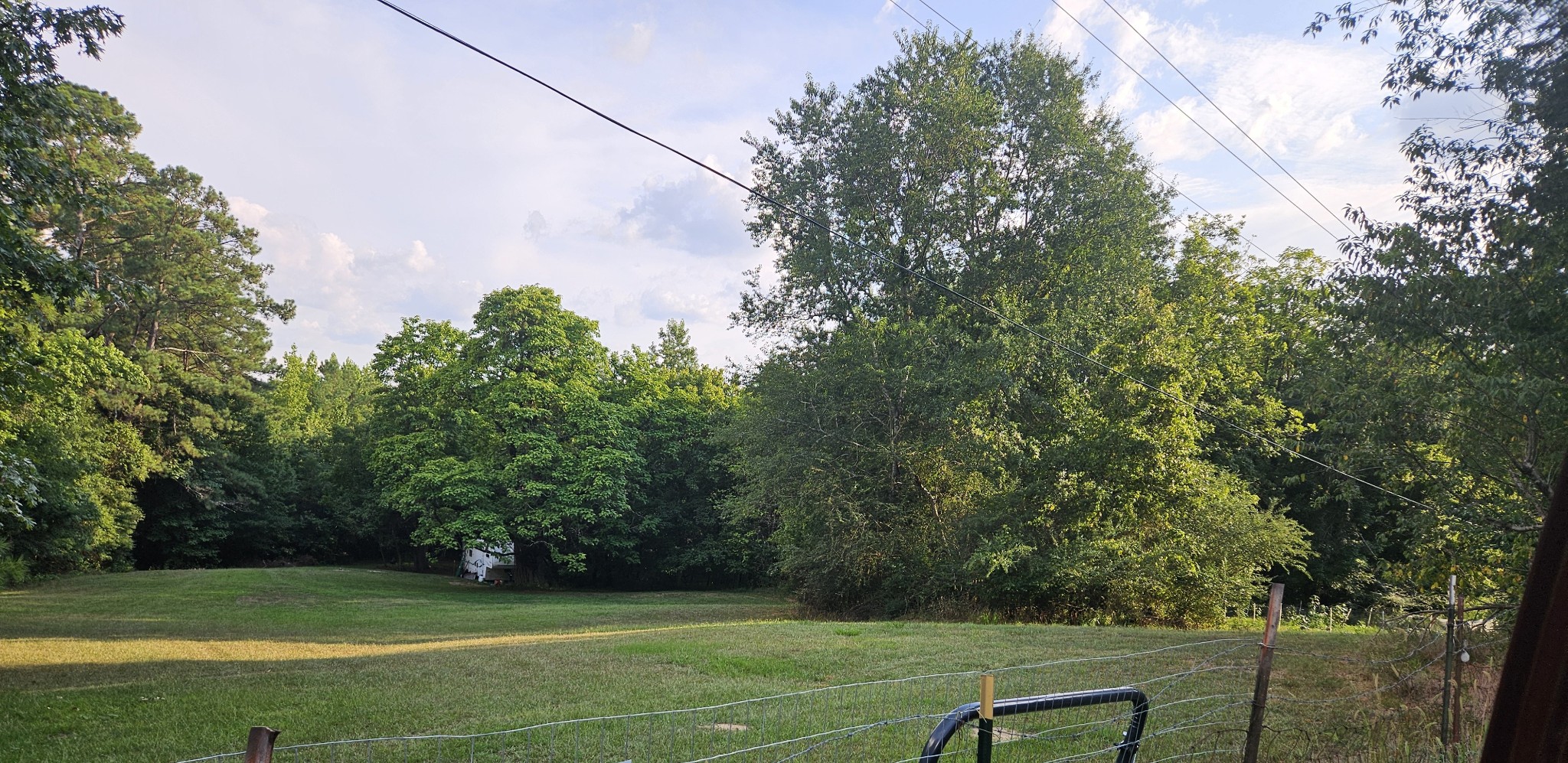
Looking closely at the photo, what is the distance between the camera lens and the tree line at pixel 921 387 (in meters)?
8.70

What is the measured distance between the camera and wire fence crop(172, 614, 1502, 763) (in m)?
6.10

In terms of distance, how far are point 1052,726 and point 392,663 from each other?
8971 mm

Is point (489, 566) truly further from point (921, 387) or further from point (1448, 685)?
point (1448, 685)

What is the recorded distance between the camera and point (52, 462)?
79.7 feet

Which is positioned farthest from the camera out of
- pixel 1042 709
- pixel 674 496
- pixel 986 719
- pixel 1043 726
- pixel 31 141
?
pixel 674 496

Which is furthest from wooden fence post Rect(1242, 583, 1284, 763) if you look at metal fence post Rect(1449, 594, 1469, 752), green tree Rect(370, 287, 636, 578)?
green tree Rect(370, 287, 636, 578)

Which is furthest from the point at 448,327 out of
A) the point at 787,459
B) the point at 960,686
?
the point at 960,686

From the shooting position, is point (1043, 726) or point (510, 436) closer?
point (1043, 726)

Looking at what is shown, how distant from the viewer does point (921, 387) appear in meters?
19.6

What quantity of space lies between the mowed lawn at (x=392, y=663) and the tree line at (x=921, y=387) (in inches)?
96.8

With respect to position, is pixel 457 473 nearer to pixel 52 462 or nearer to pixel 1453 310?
pixel 52 462

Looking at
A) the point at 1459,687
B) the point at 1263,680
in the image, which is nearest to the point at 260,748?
the point at 1263,680

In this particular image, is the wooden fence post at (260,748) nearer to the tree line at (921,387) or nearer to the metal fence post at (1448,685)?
the tree line at (921,387)

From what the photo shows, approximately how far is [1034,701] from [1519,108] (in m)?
6.16
